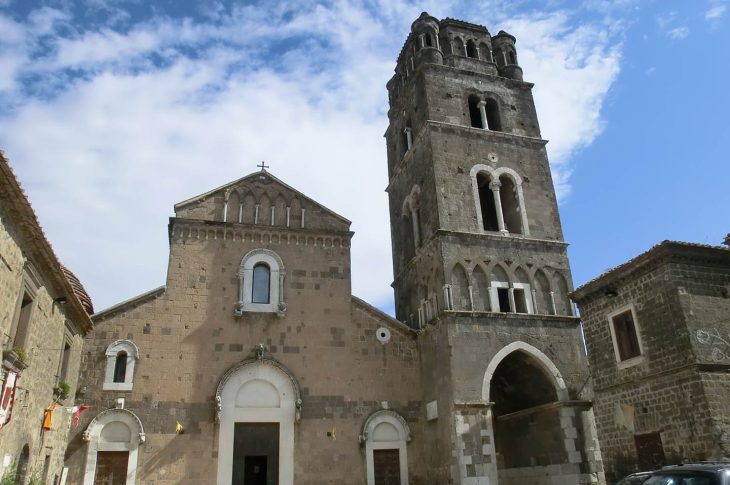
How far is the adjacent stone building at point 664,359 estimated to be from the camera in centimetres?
1511

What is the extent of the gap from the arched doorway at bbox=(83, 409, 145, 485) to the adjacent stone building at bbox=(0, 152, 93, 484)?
83 cm

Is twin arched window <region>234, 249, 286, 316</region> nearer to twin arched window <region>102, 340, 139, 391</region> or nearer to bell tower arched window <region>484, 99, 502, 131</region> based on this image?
twin arched window <region>102, 340, 139, 391</region>

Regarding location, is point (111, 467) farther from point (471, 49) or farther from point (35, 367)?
point (471, 49)

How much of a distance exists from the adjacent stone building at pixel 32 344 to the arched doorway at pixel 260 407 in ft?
15.1

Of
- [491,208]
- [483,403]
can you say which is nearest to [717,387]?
[483,403]

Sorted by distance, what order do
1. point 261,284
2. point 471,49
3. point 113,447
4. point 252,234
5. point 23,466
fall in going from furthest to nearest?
1. point 471,49
2. point 252,234
3. point 261,284
4. point 113,447
5. point 23,466

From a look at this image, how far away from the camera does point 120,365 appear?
19.4m

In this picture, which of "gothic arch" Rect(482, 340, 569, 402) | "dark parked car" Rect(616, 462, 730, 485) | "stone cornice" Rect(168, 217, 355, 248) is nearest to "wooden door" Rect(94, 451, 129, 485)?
"stone cornice" Rect(168, 217, 355, 248)

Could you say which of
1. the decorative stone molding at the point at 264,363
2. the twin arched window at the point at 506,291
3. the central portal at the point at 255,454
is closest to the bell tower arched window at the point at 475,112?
the twin arched window at the point at 506,291

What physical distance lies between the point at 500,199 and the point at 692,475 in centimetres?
1660

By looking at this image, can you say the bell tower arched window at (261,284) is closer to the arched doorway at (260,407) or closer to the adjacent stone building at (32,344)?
the arched doorway at (260,407)

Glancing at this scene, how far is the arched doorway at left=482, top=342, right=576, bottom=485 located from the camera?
20.2 m

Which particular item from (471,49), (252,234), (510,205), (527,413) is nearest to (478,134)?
(510,205)

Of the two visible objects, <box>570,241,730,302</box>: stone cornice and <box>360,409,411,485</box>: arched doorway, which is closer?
<box>570,241,730,302</box>: stone cornice
